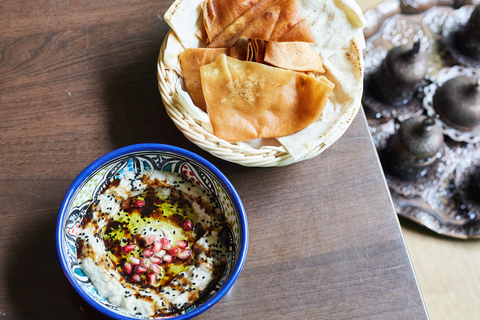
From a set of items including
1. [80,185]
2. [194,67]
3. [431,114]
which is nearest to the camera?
[80,185]

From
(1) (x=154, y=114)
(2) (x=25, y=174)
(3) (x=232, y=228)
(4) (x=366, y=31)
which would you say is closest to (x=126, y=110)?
(1) (x=154, y=114)

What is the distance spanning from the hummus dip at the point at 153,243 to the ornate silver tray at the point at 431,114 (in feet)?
2.83

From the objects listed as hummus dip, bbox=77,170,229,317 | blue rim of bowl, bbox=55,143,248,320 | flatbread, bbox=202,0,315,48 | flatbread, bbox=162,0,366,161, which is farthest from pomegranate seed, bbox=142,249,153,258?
flatbread, bbox=202,0,315,48

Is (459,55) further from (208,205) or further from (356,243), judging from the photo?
(208,205)

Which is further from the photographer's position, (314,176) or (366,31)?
(366,31)

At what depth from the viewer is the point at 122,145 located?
870 mm

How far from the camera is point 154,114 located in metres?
0.90

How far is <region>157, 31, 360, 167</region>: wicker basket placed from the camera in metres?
0.76

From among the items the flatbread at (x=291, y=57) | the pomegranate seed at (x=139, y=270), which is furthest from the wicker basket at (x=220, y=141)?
the pomegranate seed at (x=139, y=270)

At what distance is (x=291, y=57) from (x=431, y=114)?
862mm

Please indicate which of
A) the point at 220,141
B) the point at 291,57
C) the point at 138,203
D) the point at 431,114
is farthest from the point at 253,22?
the point at 431,114

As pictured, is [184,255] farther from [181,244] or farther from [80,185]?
[80,185]

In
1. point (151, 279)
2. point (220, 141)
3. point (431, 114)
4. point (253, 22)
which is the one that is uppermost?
point (253, 22)

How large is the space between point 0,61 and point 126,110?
31 centimetres
